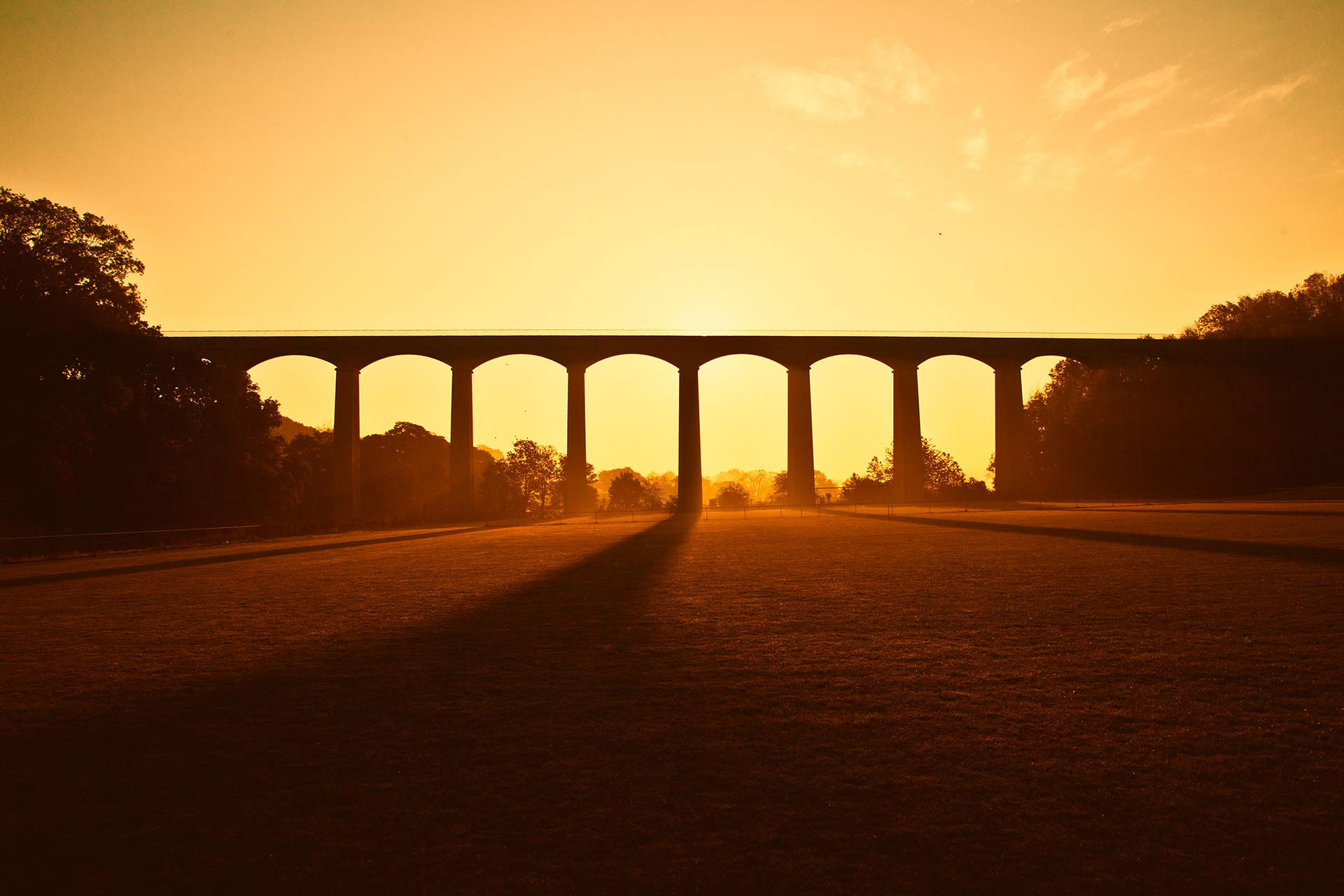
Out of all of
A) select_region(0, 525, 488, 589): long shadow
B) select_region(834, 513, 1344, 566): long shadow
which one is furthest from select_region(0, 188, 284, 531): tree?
select_region(834, 513, 1344, 566): long shadow

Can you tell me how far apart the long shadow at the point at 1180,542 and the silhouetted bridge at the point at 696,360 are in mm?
27147

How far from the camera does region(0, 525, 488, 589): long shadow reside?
61.7 ft

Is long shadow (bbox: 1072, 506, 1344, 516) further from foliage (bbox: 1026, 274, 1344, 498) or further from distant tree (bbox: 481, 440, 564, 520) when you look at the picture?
distant tree (bbox: 481, 440, 564, 520)

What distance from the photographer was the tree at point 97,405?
102ft

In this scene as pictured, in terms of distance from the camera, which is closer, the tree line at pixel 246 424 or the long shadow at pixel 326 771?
the long shadow at pixel 326 771

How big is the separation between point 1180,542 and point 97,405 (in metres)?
38.1

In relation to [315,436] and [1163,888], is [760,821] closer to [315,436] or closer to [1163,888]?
[1163,888]

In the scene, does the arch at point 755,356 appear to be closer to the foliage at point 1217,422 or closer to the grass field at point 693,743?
the foliage at point 1217,422

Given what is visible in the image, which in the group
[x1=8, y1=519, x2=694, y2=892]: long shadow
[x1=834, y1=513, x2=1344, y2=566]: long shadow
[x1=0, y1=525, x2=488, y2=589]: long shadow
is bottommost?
[x1=0, y1=525, x2=488, y2=589]: long shadow

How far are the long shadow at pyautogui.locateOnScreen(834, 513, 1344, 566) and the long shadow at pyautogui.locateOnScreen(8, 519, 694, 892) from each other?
14322 millimetres

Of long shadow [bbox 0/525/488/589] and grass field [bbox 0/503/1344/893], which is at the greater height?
grass field [bbox 0/503/1344/893]

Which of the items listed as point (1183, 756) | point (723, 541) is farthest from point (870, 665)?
point (723, 541)

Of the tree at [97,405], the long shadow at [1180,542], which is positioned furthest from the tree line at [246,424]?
the long shadow at [1180,542]

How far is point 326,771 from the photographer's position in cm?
532
